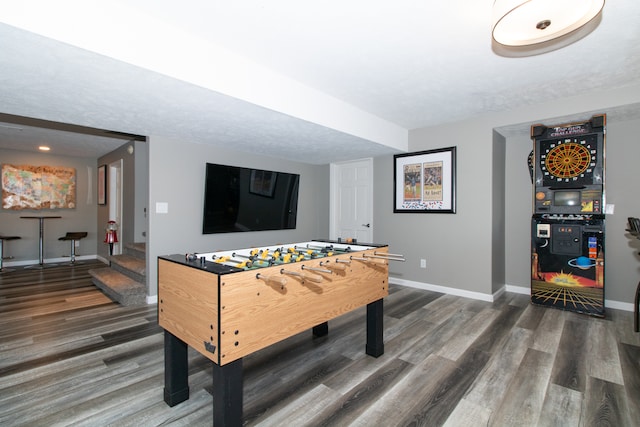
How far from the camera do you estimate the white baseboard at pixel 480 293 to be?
3.52 meters

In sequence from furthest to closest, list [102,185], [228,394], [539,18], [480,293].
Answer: [102,185]
[480,293]
[539,18]
[228,394]

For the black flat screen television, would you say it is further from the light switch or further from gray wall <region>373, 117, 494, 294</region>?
gray wall <region>373, 117, 494, 294</region>

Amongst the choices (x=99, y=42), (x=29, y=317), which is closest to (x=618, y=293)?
(x=99, y=42)

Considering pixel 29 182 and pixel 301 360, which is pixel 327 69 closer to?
pixel 301 360

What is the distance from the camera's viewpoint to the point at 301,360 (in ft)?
7.63

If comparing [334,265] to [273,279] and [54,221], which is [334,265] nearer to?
[273,279]

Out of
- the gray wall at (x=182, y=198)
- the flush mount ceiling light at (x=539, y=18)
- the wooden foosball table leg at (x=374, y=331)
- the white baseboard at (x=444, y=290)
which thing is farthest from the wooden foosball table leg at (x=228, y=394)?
the white baseboard at (x=444, y=290)

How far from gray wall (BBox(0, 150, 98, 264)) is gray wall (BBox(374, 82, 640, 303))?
254 inches

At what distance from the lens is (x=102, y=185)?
652cm

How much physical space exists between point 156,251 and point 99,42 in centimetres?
260

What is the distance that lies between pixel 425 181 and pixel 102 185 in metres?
6.54

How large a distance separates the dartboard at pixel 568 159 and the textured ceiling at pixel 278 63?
23.4 inches

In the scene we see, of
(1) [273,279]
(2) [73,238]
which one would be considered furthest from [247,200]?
(2) [73,238]

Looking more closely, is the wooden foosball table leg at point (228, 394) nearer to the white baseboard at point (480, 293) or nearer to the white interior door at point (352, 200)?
the white baseboard at point (480, 293)
